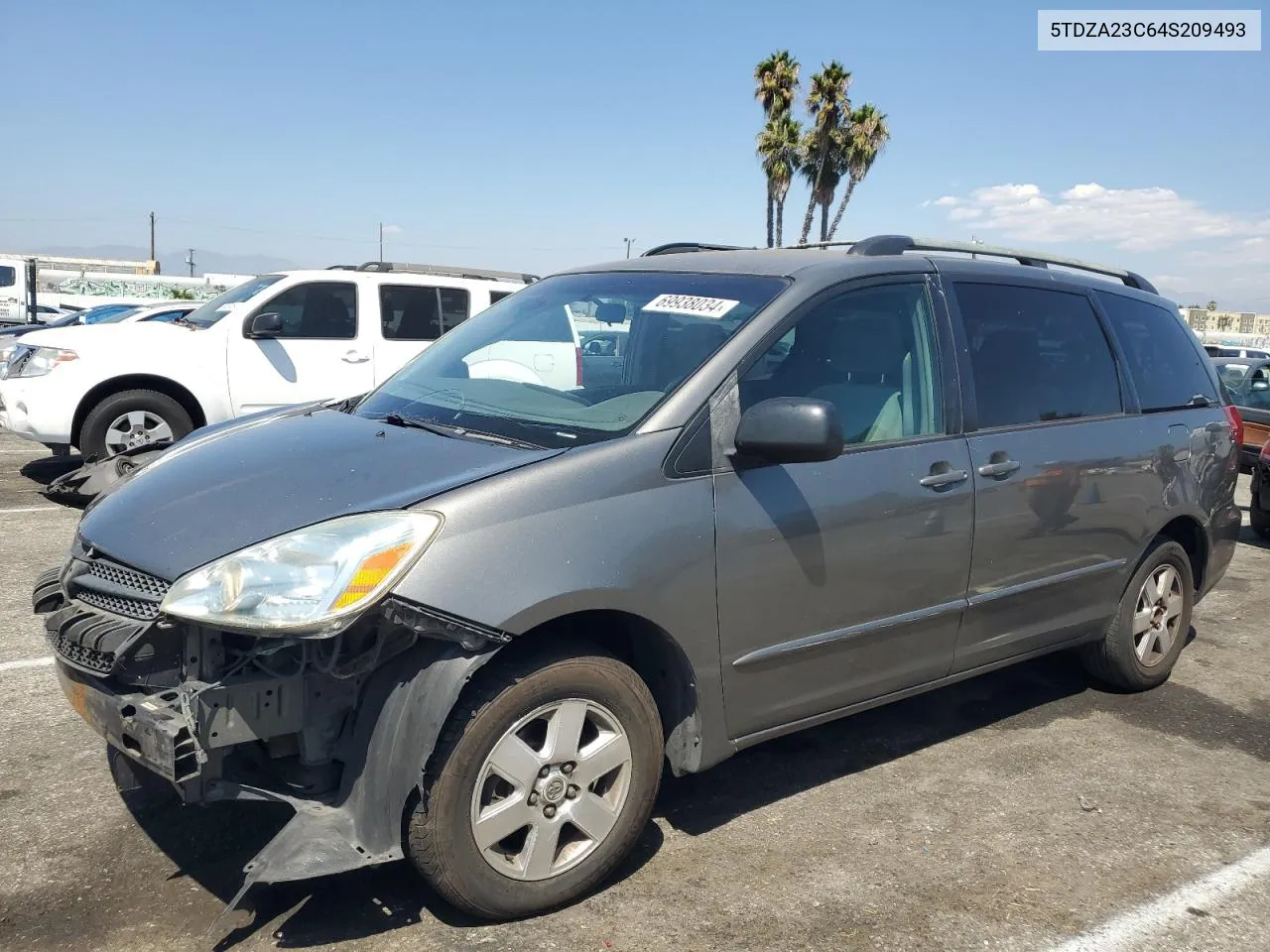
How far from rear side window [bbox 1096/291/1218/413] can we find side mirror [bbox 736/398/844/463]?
2275 millimetres

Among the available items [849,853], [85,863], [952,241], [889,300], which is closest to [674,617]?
[849,853]

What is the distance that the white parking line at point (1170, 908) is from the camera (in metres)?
2.89

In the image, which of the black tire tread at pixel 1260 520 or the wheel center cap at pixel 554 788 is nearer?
the wheel center cap at pixel 554 788

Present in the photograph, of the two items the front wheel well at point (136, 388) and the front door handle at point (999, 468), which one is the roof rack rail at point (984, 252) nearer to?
the front door handle at point (999, 468)

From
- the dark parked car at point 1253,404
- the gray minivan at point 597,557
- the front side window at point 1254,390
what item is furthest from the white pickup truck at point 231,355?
the front side window at point 1254,390

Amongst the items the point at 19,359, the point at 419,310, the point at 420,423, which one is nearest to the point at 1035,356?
the point at 420,423

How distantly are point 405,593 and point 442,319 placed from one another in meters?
7.63

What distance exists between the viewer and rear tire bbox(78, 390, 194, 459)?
835 cm

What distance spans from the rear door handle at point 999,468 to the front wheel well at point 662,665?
1435mm

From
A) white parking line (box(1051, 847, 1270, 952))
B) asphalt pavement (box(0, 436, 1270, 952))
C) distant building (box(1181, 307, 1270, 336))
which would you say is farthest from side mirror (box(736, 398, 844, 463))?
distant building (box(1181, 307, 1270, 336))

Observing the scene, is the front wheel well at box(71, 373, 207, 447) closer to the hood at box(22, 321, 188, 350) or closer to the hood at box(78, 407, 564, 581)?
the hood at box(22, 321, 188, 350)

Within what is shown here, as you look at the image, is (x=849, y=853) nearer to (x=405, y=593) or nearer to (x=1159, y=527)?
(x=405, y=593)

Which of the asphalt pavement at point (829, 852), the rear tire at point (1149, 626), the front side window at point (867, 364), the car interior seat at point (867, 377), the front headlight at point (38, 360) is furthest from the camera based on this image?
the front headlight at point (38, 360)

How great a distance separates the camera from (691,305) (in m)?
3.59
